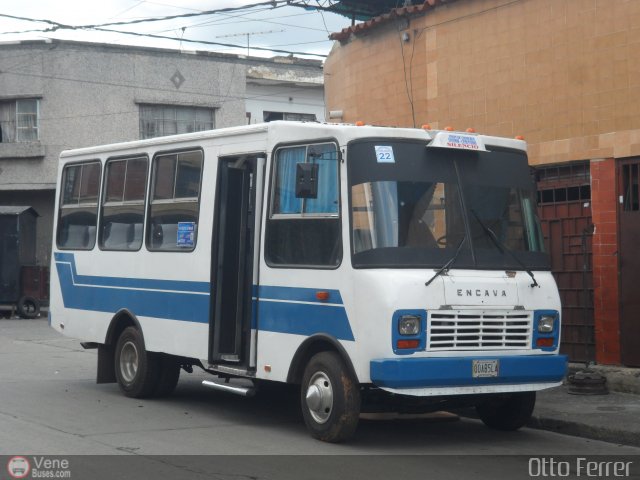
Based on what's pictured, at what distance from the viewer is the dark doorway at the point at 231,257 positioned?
10.7 m

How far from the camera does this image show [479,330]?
9289 millimetres

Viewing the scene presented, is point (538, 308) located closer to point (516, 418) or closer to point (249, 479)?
point (516, 418)

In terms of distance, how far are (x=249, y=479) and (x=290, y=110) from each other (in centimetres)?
3110

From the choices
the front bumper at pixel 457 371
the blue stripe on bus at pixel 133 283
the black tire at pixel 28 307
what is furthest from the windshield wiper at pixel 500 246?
the black tire at pixel 28 307

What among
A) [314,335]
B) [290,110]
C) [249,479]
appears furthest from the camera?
[290,110]

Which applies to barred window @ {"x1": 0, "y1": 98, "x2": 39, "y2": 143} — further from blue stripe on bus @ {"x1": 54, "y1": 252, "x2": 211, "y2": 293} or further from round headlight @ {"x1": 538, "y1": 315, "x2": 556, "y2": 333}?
round headlight @ {"x1": 538, "y1": 315, "x2": 556, "y2": 333}

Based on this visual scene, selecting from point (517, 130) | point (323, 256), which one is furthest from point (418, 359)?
point (517, 130)

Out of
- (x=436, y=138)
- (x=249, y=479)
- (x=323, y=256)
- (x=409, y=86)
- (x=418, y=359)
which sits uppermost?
(x=409, y=86)

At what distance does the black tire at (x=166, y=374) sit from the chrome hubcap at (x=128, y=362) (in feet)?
1.13

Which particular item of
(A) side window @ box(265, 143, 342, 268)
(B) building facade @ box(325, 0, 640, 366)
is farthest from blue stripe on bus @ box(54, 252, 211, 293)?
(B) building facade @ box(325, 0, 640, 366)

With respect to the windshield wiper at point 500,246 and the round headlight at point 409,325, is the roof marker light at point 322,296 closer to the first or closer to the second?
the round headlight at point 409,325

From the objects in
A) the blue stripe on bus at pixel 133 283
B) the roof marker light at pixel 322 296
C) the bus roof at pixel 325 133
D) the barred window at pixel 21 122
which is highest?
the barred window at pixel 21 122

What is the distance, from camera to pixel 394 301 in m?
8.86

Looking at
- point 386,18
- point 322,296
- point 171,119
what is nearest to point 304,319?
point 322,296
